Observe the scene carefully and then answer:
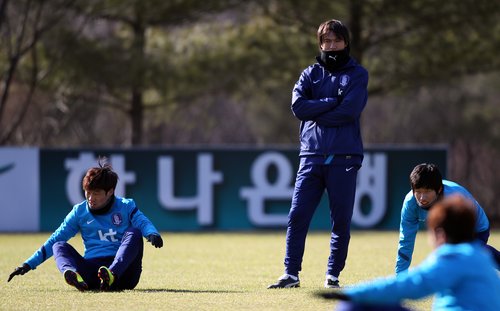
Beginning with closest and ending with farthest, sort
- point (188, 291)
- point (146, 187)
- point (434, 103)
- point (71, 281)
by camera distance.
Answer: point (71, 281) < point (188, 291) < point (146, 187) < point (434, 103)

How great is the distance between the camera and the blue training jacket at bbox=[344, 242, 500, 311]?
4.43 m

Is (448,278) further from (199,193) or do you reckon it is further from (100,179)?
(199,193)

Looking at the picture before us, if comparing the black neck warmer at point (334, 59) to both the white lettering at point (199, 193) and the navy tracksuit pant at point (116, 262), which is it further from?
the white lettering at point (199, 193)

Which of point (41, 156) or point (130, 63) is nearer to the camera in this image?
point (41, 156)

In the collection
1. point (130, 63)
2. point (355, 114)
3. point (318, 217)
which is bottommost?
point (318, 217)

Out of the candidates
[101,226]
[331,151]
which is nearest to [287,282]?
[331,151]

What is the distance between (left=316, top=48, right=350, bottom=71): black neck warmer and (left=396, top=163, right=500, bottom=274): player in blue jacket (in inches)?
50.6

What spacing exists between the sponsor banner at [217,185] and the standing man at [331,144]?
9353mm

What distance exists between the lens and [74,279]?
775cm

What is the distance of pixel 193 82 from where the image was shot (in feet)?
75.4

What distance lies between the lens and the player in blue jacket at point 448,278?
4.44 m

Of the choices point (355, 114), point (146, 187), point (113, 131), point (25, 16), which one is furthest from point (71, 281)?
→ point (113, 131)

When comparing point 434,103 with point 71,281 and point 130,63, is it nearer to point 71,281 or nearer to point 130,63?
point 130,63

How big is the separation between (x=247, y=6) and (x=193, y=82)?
215cm
